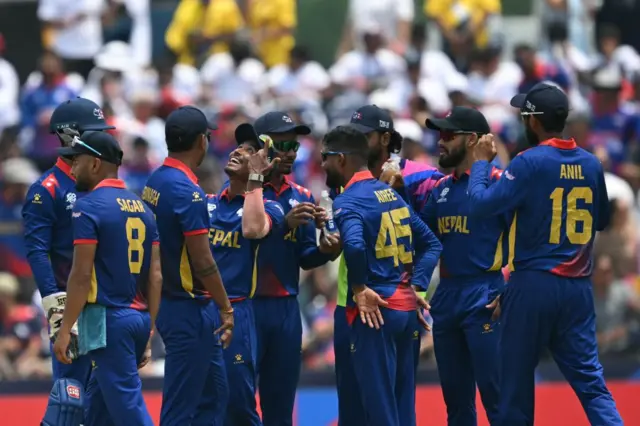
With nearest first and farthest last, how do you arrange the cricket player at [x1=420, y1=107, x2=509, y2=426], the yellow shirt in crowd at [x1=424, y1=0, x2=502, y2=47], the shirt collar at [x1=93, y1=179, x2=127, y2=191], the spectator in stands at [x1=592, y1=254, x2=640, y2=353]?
the shirt collar at [x1=93, y1=179, x2=127, y2=191] < the cricket player at [x1=420, y1=107, x2=509, y2=426] < the spectator in stands at [x1=592, y1=254, x2=640, y2=353] < the yellow shirt in crowd at [x1=424, y1=0, x2=502, y2=47]

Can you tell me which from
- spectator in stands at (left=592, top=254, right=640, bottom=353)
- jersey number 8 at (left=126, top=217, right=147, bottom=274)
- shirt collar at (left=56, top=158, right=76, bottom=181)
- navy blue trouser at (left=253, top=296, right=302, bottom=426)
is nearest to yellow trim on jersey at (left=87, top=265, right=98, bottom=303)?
jersey number 8 at (left=126, top=217, right=147, bottom=274)

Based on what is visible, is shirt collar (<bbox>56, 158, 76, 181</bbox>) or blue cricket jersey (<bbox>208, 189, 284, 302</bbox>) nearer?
shirt collar (<bbox>56, 158, 76, 181</bbox>)

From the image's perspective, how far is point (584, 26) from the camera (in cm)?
1933

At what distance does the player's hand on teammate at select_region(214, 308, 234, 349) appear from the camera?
367 inches

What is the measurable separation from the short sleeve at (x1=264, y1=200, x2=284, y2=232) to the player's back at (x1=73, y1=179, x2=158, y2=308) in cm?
132

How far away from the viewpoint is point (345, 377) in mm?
9703

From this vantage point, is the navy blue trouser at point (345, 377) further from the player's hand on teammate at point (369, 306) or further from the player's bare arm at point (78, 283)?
the player's bare arm at point (78, 283)

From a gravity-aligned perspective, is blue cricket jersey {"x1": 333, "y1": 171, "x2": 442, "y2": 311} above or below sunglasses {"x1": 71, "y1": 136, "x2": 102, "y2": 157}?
below

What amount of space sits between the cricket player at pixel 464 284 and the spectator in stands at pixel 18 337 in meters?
5.29

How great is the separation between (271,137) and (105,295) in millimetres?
2036

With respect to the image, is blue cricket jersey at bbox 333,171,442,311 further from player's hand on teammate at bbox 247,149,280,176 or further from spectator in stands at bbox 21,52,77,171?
spectator in stands at bbox 21,52,77,171

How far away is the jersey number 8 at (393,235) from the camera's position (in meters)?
9.37

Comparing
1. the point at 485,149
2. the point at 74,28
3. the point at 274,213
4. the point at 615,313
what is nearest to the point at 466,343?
the point at 485,149

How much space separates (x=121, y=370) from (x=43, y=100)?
969 cm
